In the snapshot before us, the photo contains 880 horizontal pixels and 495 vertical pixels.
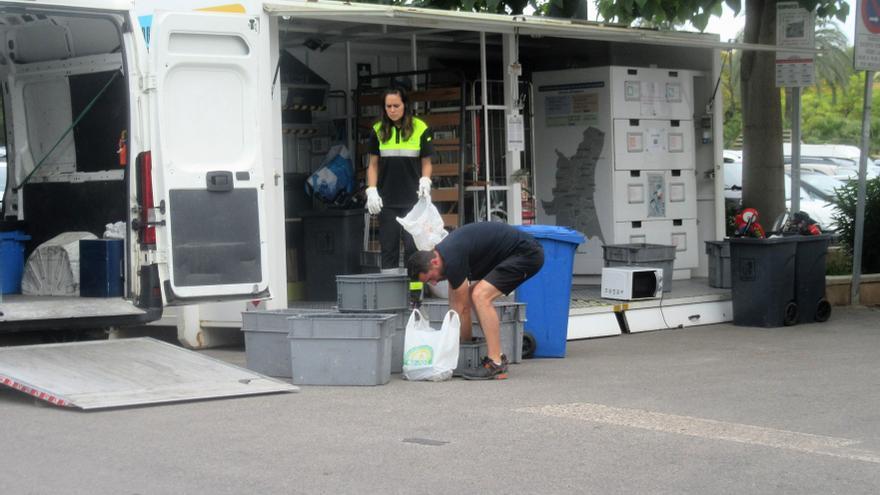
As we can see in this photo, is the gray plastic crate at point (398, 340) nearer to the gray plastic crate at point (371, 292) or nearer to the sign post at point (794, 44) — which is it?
A: the gray plastic crate at point (371, 292)

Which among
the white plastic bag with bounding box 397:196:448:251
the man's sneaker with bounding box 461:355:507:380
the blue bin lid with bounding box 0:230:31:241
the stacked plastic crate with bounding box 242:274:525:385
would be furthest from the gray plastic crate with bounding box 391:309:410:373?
the blue bin lid with bounding box 0:230:31:241

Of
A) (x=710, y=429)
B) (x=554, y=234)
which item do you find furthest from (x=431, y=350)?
(x=710, y=429)

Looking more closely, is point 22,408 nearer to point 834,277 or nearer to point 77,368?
point 77,368

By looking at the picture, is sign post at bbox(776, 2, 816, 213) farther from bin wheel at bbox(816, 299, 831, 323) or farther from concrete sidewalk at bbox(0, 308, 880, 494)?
concrete sidewalk at bbox(0, 308, 880, 494)

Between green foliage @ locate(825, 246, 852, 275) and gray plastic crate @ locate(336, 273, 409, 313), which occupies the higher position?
gray plastic crate @ locate(336, 273, 409, 313)

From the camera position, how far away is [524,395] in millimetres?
8875

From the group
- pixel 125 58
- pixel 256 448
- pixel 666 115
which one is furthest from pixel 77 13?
pixel 666 115

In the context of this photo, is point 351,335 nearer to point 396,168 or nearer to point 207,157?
point 207,157

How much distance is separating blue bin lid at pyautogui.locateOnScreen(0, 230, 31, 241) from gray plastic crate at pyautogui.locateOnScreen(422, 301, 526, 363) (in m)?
3.33

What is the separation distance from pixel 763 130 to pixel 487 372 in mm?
7184

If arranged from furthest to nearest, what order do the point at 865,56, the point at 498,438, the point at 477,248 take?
1. the point at 865,56
2. the point at 477,248
3. the point at 498,438

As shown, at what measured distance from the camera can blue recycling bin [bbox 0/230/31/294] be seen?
10.7m

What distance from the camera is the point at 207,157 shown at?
949 cm

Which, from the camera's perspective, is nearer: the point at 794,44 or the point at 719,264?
the point at 719,264
